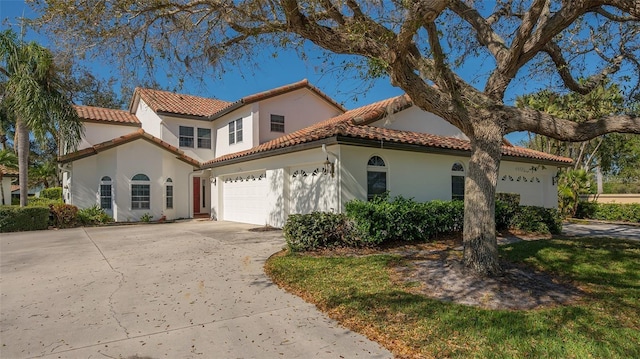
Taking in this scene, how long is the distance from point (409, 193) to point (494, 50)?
21.0 feet

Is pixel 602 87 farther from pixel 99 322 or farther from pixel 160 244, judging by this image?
pixel 160 244

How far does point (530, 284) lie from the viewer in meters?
6.25

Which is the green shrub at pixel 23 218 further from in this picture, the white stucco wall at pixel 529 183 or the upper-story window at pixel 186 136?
the white stucco wall at pixel 529 183

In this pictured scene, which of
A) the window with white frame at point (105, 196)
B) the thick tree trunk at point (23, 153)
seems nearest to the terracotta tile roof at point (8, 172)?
the thick tree trunk at point (23, 153)

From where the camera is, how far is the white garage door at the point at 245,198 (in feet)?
50.6

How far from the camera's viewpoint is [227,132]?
20219 millimetres

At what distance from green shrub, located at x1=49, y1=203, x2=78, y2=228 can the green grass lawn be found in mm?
13208

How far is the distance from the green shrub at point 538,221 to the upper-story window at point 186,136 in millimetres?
16874

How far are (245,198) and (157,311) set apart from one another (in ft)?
38.4

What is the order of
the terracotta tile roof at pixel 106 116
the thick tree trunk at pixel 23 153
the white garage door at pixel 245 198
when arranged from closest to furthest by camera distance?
1. the white garage door at pixel 245 198
2. the thick tree trunk at pixel 23 153
3. the terracotta tile roof at pixel 106 116

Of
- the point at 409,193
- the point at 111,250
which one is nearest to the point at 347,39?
the point at 409,193

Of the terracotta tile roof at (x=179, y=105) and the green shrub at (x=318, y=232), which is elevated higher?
the terracotta tile roof at (x=179, y=105)

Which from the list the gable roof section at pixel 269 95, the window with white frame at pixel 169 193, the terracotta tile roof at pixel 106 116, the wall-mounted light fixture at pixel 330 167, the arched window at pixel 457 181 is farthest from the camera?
the terracotta tile roof at pixel 106 116

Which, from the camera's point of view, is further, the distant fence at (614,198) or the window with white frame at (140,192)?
the distant fence at (614,198)
